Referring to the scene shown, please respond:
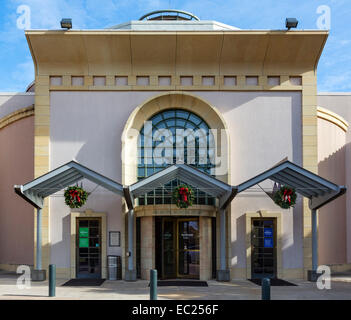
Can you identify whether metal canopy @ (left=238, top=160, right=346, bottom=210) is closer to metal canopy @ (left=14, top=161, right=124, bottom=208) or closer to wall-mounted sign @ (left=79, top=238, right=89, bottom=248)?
metal canopy @ (left=14, top=161, right=124, bottom=208)

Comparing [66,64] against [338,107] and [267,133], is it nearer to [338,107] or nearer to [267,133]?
[267,133]

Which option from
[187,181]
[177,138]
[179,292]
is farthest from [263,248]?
[177,138]

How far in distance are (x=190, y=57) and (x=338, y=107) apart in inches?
372

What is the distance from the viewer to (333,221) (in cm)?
2172

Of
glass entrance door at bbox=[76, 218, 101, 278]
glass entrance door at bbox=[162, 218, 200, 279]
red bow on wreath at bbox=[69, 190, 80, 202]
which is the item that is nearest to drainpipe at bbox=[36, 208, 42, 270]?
glass entrance door at bbox=[76, 218, 101, 278]

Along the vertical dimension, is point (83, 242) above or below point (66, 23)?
below

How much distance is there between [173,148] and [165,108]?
1616 millimetres

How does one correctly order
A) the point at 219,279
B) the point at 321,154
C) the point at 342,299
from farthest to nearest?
the point at 321,154 < the point at 219,279 < the point at 342,299

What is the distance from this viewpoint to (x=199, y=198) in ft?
62.8

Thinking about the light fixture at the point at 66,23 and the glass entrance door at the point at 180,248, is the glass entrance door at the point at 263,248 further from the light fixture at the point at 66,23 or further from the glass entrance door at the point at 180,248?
the light fixture at the point at 66,23

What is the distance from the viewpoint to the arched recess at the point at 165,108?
1903cm

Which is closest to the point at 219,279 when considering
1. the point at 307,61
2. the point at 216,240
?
the point at 216,240

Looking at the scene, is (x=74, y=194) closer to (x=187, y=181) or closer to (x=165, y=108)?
(x=187, y=181)

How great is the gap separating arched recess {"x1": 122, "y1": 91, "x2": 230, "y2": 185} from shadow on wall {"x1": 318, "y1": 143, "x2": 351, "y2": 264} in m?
4.83
